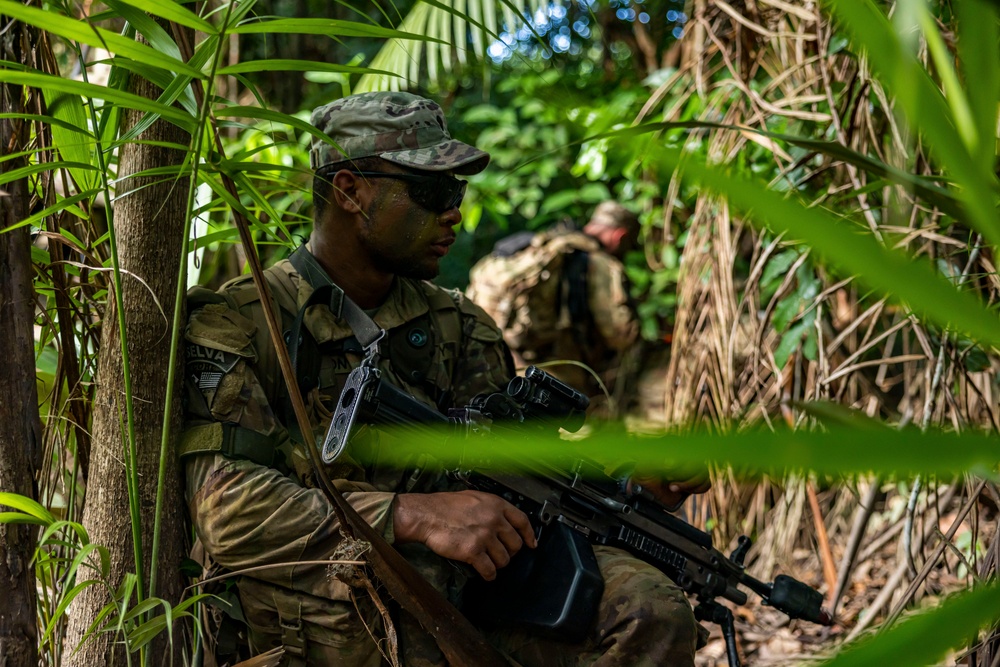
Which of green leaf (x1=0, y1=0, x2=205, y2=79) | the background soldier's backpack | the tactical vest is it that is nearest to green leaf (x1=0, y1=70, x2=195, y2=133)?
green leaf (x1=0, y1=0, x2=205, y2=79)

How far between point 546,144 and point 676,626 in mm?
5217

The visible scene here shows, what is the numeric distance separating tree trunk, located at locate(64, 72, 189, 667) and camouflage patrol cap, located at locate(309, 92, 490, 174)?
486mm

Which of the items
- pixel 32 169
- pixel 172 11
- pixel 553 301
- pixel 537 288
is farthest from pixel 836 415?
pixel 553 301

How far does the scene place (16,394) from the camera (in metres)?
1.37

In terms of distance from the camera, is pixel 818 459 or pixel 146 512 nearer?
pixel 818 459

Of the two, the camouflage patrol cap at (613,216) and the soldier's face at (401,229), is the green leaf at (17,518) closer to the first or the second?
the soldier's face at (401,229)

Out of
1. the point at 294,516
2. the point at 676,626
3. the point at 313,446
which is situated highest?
the point at 313,446

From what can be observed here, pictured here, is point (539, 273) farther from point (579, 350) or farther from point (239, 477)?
point (239, 477)

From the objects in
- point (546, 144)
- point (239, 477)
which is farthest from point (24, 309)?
point (546, 144)

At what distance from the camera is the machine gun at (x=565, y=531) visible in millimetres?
1730

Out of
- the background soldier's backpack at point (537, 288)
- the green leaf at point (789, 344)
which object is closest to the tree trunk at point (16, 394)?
the green leaf at point (789, 344)

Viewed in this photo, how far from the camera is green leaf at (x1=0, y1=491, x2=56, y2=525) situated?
1.27 metres

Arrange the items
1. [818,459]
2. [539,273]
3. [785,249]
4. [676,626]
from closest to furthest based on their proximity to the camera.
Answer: [818,459] → [676,626] → [785,249] → [539,273]

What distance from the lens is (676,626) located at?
1727 millimetres
